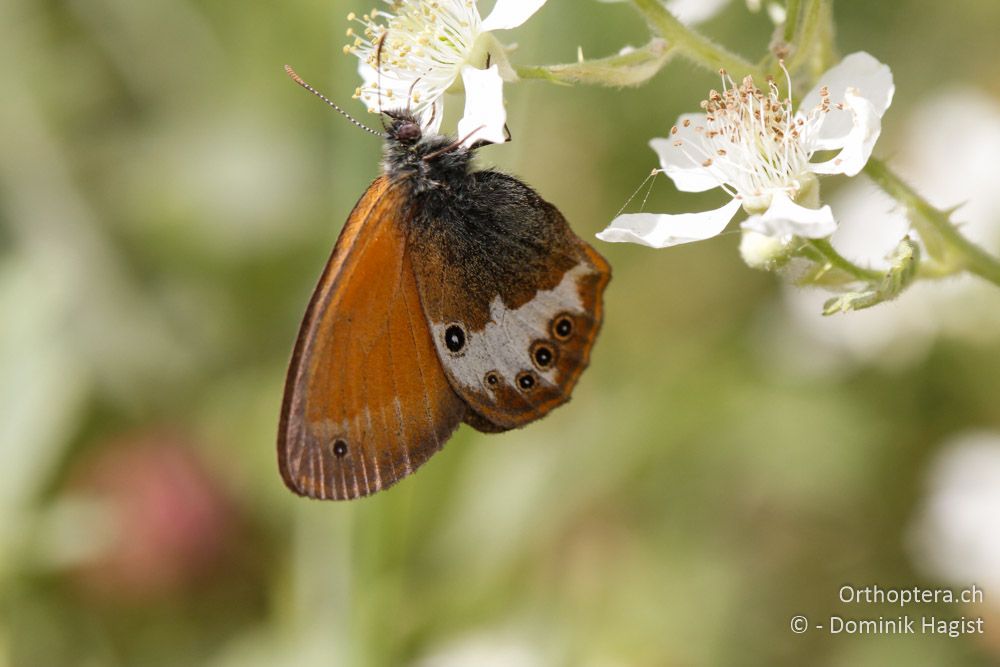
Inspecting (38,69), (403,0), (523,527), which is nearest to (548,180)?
(523,527)

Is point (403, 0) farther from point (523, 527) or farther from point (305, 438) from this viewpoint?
point (523, 527)

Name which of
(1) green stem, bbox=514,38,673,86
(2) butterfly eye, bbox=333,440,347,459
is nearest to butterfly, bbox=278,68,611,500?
(2) butterfly eye, bbox=333,440,347,459

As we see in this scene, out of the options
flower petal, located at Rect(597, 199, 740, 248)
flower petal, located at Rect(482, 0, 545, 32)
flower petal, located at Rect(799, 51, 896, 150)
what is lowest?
flower petal, located at Rect(597, 199, 740, 248)

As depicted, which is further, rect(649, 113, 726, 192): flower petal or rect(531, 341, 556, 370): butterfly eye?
rect(531, 341, 556, 370): butterfly eye

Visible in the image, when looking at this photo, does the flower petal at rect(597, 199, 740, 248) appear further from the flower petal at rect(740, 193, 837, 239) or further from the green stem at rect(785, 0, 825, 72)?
the green stem at rect(785, 0, 825, 72)

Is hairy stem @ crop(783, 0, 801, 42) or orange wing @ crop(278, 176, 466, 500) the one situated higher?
hairy stem @ crop(783, 0, 801, 42)

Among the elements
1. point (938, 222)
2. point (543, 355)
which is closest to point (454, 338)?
point (543, 355)
